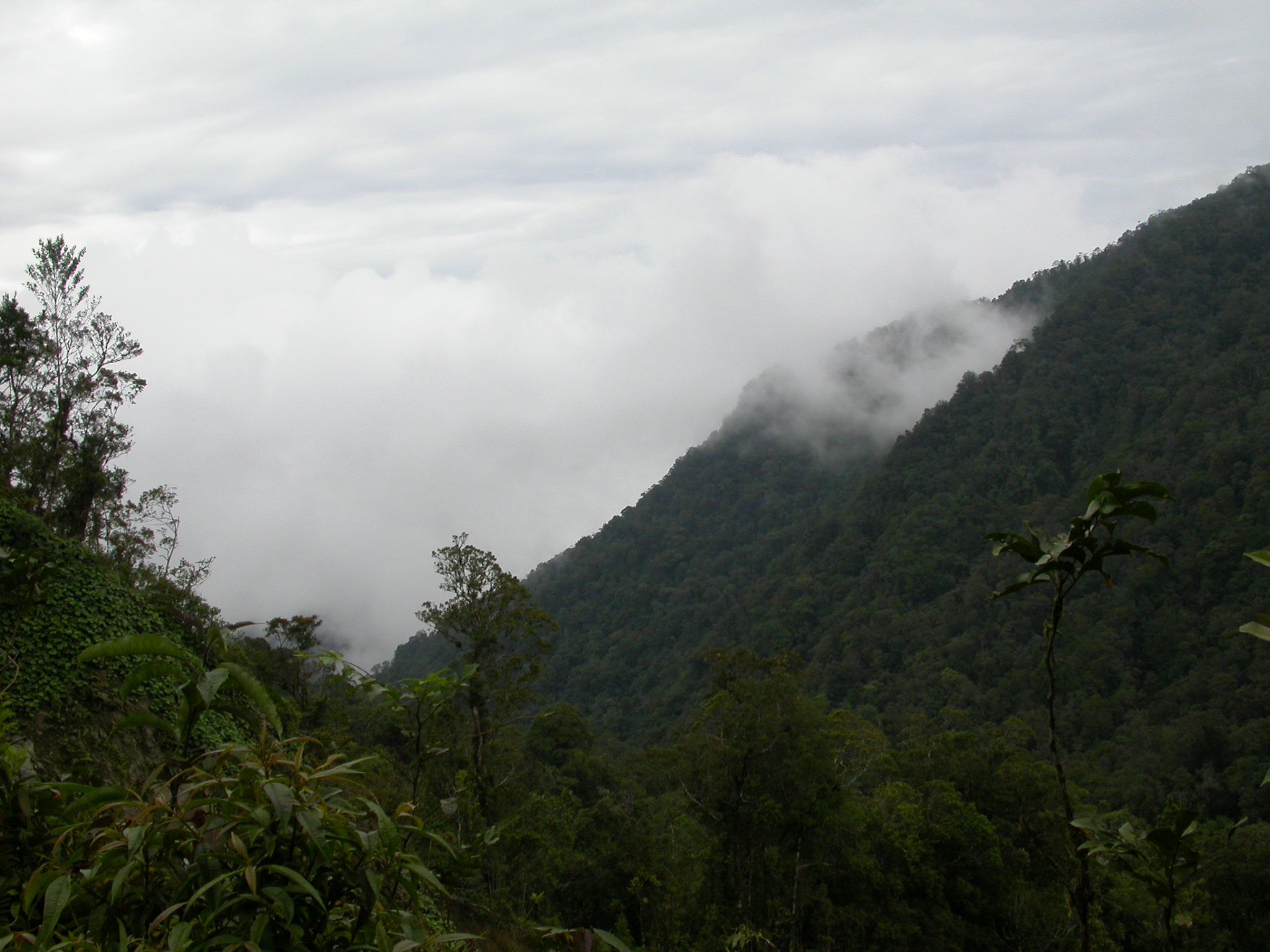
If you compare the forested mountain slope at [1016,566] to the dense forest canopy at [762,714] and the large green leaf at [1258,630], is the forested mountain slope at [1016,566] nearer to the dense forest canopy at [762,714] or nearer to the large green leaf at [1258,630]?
the dense forest canopy at [762,714]

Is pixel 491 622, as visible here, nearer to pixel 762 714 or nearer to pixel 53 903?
pixel 762 714

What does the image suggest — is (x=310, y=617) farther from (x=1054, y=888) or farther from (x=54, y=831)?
(x=54, y=831)

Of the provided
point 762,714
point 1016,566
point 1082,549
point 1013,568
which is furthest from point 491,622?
point 1016,566

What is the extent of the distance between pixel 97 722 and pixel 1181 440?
46.1m

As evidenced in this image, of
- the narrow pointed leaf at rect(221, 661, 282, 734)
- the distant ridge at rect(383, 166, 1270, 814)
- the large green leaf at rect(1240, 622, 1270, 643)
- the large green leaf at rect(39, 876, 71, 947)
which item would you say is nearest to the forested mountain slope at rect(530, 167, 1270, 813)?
the distant ridge at rect(383, 166, 1270, 814)

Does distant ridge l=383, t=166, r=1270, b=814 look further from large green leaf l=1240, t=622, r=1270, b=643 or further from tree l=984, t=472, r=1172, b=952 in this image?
large green leaf l=1240, t=622, r=1270, b=643

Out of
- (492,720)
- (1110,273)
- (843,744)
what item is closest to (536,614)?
(492,720)

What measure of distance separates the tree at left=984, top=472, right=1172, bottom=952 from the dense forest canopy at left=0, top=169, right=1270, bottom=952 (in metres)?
0.02

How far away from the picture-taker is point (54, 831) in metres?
1.98

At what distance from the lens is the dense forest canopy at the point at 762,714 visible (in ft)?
5.93

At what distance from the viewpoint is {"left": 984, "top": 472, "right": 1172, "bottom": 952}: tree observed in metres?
2.30

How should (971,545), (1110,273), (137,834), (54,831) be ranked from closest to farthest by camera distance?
(137,834), (54,831), (971,545), (1110,273)

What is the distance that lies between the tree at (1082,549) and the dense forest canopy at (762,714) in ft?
0.06

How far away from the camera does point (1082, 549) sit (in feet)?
7.89
